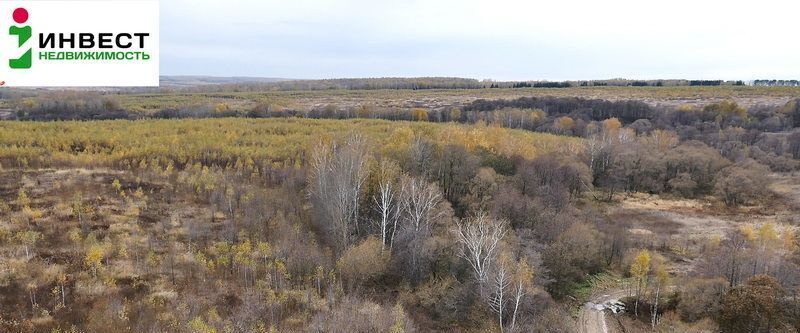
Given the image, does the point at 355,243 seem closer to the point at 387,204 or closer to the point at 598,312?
the point at 387,204

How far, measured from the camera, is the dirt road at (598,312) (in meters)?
29.4

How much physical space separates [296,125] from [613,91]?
12369 centimetres

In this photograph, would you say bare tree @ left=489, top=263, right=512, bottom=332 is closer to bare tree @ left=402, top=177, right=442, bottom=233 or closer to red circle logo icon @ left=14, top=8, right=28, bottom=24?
bare tree @ left=402, top=177, right=442, bottom=233

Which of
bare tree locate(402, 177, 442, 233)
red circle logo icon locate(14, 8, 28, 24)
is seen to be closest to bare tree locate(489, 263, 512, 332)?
bare tree locate(402, 177, 442, 233)

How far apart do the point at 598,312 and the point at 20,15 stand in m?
48.7

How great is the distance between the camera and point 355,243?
35.0 m

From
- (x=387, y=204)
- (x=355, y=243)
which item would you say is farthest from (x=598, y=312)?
(x=355, y=243)

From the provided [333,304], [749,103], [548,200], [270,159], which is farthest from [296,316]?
[749,103]

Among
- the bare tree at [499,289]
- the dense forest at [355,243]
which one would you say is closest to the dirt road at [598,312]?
the dense forest at [355,243]

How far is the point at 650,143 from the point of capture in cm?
7519

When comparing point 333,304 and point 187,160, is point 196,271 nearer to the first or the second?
point 333,304

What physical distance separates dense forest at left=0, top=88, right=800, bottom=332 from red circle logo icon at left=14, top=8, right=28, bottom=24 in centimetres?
1342

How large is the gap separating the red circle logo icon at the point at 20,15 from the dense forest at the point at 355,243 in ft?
44.0

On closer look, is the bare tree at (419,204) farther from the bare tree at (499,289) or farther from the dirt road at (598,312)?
the dirt road at (598,312)
